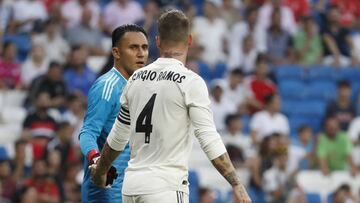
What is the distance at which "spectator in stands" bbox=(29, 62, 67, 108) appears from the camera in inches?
624

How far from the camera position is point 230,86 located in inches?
690

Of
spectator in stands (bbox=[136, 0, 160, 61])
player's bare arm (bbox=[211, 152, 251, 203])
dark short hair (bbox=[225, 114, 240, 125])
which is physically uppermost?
spectator in stands (bbox=[136, 0, 160, 61])

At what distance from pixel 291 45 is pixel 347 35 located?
1.18m

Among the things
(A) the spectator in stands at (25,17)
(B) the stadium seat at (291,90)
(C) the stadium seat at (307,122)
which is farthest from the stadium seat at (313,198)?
(A) the spectator in stands at (25,17)

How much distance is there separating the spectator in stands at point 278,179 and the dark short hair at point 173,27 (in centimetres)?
858

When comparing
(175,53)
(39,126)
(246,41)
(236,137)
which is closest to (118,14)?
(246,41)

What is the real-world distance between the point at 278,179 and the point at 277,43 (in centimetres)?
448

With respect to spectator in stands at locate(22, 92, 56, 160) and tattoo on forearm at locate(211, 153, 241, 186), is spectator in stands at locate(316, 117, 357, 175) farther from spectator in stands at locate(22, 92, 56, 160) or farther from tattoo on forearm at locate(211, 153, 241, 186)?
tattoo on forearm at locate(211, 153, 241, 186)

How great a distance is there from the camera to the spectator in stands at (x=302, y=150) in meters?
16.3

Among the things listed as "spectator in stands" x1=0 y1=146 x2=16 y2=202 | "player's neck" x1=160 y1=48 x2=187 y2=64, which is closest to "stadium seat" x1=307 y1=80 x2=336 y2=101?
"spectator in stands" x1=0 y1=146 x2=16 y2=202

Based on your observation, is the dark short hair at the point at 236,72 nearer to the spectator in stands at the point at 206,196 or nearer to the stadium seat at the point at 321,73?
the stadium seat at the point at 321,73

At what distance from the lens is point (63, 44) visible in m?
17.5

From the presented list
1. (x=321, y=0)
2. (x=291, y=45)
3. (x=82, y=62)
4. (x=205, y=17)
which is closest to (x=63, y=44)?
(x=82, y=62)

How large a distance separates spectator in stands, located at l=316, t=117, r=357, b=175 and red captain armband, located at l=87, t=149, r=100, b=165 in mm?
9496
